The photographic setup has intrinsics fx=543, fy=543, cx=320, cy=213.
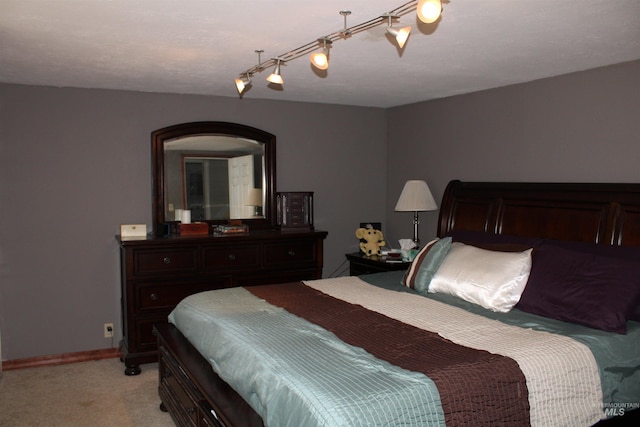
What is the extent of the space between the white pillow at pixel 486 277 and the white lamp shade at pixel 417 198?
1342mm

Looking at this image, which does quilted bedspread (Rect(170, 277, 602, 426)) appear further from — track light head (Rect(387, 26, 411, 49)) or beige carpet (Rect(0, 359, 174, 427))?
track light head (Rect(387, 26, 411, 49))

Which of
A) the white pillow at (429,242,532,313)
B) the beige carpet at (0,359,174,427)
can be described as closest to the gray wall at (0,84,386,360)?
the beige carpet at (0,359,174,427)

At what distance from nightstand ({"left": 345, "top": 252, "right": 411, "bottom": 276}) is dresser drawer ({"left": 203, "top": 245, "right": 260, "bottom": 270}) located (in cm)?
92

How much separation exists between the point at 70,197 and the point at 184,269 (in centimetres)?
113

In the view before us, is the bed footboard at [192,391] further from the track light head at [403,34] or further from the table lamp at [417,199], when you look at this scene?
the table lamp at [417,199]

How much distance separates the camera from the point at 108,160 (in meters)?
4.64

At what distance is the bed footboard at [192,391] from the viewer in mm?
2367

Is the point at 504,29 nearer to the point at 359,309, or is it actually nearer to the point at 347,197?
the point at 359,309

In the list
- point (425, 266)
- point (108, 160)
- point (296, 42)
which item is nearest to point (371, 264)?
point (425, 266)

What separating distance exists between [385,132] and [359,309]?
311 centimetres

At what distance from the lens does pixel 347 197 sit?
5.70 meters

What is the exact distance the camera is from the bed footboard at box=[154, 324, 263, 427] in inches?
93.2

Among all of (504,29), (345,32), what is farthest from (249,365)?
(504,29)

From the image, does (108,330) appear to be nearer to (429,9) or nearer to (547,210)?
(547,210)
